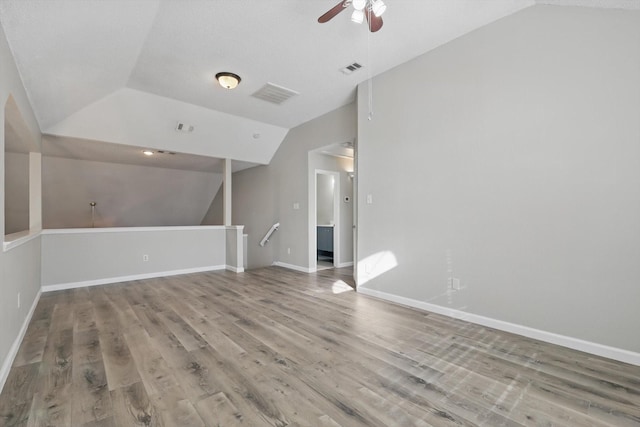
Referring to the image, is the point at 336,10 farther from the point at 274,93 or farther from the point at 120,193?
the point at 120,193

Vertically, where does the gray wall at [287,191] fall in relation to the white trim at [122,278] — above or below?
above

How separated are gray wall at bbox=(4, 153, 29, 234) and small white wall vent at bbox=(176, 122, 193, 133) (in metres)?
2.56

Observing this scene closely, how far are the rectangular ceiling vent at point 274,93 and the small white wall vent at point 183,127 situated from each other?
1.38 m

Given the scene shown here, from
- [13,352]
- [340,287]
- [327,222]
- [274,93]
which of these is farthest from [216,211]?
[13,352]

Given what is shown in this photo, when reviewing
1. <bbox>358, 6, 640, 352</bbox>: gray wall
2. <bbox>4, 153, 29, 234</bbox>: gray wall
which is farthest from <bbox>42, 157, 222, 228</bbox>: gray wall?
<bbox>358, 6, 640, 352</bbox>: gray wall

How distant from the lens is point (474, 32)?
2.92 m

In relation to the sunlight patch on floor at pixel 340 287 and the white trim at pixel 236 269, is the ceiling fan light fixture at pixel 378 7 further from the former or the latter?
the white trim at pixel 236 269

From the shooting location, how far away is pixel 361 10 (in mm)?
2068

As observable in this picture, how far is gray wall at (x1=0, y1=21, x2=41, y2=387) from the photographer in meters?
1.92

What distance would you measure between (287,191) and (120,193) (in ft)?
13.6

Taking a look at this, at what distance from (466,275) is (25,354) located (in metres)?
3.94

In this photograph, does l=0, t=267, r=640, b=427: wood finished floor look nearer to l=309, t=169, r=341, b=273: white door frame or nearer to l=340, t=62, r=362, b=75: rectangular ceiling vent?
l=309, t=169, r=341, b=273: white door frame

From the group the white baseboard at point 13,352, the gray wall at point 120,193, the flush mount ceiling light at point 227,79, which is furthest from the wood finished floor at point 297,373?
the gray wall at point 120,193

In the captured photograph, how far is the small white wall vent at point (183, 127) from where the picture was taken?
475 centimetres
